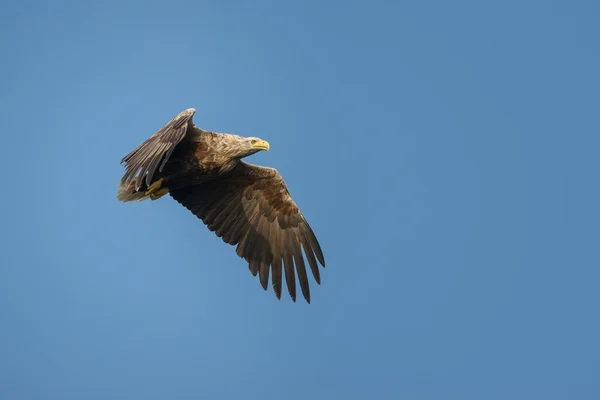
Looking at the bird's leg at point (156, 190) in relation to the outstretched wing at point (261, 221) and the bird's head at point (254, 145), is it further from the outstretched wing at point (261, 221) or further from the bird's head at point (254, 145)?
the bird's head at point (254, 145)

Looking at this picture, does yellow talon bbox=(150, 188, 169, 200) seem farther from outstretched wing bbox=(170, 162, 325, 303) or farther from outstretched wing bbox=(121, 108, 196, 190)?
outstretched wing bbox=(121, 108, 196, 190)

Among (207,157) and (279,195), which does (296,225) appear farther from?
(207,157)

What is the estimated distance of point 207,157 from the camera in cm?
1291

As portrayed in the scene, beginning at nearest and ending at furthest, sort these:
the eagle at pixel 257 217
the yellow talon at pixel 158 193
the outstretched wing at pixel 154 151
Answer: the outstretched wing at pixel 154 151
the yellow talon at pixel 158 193
the eagle at pixel 257 217

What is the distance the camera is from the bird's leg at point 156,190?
43.0 feet

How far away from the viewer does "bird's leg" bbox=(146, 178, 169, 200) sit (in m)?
13.1

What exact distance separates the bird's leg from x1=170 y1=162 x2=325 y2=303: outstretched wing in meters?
0.74

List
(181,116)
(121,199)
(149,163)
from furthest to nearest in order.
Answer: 1. (121,199)
2. (181,116)
3. (149,163)

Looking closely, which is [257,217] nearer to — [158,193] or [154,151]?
[158,193]

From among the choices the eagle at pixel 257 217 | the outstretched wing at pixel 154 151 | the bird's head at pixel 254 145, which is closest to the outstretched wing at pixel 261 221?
the eagle at pixel 257 217

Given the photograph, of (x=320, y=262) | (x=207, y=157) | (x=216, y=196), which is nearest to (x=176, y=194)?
(x=216, y=196)

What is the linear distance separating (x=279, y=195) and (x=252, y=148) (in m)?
1.67

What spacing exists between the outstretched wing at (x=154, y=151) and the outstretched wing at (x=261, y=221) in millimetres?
2012

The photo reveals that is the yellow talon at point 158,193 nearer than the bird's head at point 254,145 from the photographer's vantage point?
No
